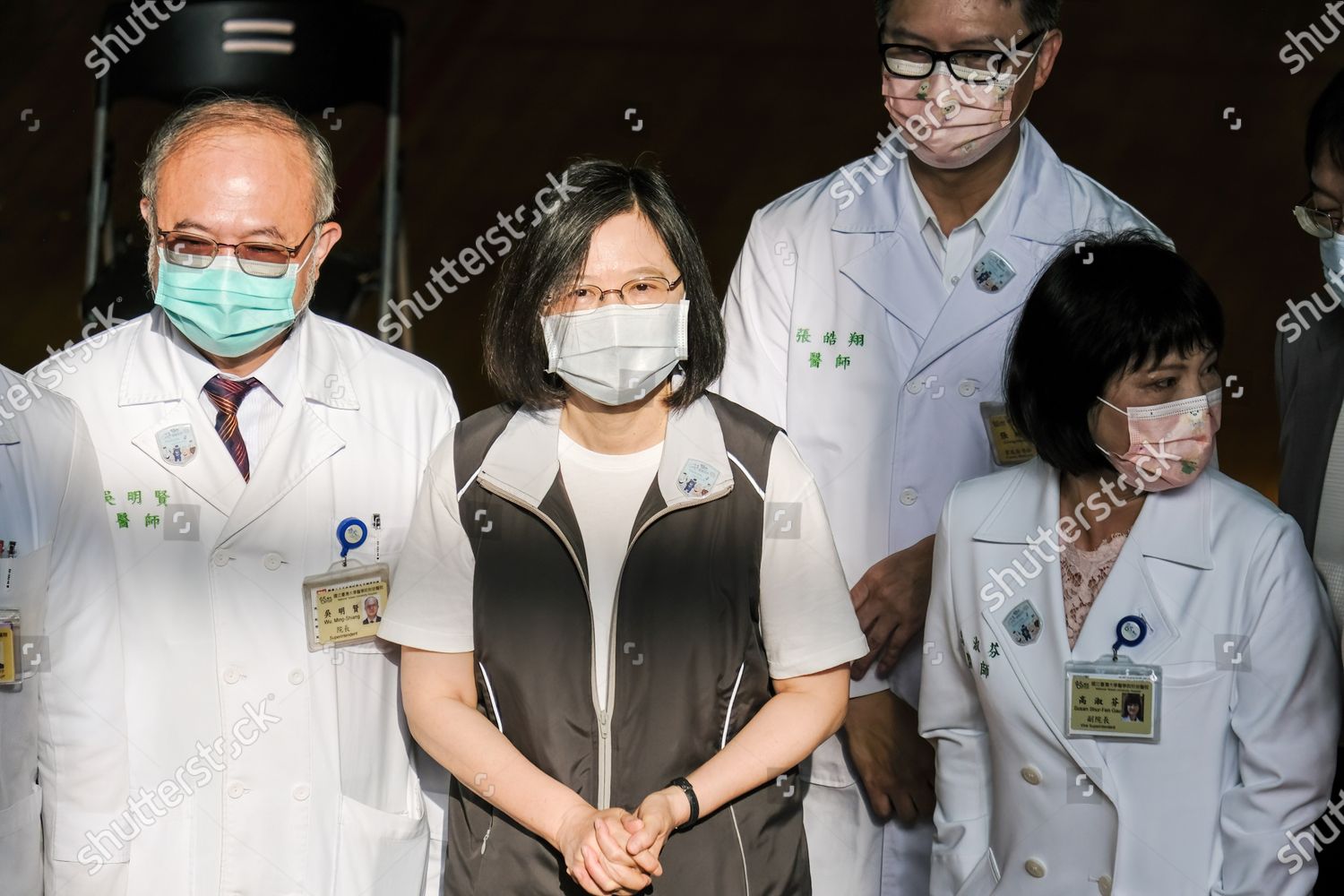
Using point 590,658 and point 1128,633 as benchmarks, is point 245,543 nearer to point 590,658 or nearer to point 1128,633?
point 590,658

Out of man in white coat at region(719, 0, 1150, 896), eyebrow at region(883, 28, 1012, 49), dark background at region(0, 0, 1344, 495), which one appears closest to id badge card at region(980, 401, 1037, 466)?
man in white coat at region(719, 0, 1150, 896)

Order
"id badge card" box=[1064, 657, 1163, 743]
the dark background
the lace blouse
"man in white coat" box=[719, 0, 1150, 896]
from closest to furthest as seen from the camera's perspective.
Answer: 1. "id badge card" box=[1064, 657, 1163, 743]
2. the lace blouse
3. "man in white coat" box=[719, 0, 1150, 896]
4. the dark background

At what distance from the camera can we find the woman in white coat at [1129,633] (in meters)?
2.18

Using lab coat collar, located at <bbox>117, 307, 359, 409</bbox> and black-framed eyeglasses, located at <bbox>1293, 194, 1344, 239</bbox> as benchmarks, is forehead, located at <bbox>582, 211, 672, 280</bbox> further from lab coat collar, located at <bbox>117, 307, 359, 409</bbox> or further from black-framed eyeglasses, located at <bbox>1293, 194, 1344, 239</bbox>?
black-framed eyeglasses, located at <bbox>1293, 194, 1344, 239</bbox>

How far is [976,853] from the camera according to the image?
241 cm

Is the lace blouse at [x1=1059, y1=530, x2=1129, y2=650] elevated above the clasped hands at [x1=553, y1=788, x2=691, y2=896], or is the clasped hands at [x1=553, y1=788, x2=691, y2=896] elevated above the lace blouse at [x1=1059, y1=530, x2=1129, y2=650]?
the lace blouse at [x1=1059, y1=530, x2=1129, y2=650]

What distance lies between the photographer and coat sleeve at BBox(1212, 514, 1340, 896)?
215 cm

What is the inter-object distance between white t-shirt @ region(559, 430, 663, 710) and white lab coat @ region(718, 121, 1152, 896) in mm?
442

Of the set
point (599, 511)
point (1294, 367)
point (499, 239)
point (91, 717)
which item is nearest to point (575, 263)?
point (599, 511)

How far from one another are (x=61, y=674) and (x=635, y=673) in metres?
0.93

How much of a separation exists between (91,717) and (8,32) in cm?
501

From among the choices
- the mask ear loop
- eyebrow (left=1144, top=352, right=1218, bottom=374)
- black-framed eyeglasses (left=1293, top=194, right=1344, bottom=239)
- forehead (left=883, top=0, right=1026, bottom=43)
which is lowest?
the mask ear loop

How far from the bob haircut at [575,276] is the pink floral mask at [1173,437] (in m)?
0.65

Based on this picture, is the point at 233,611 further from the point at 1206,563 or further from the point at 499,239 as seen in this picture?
the point at 499,239
